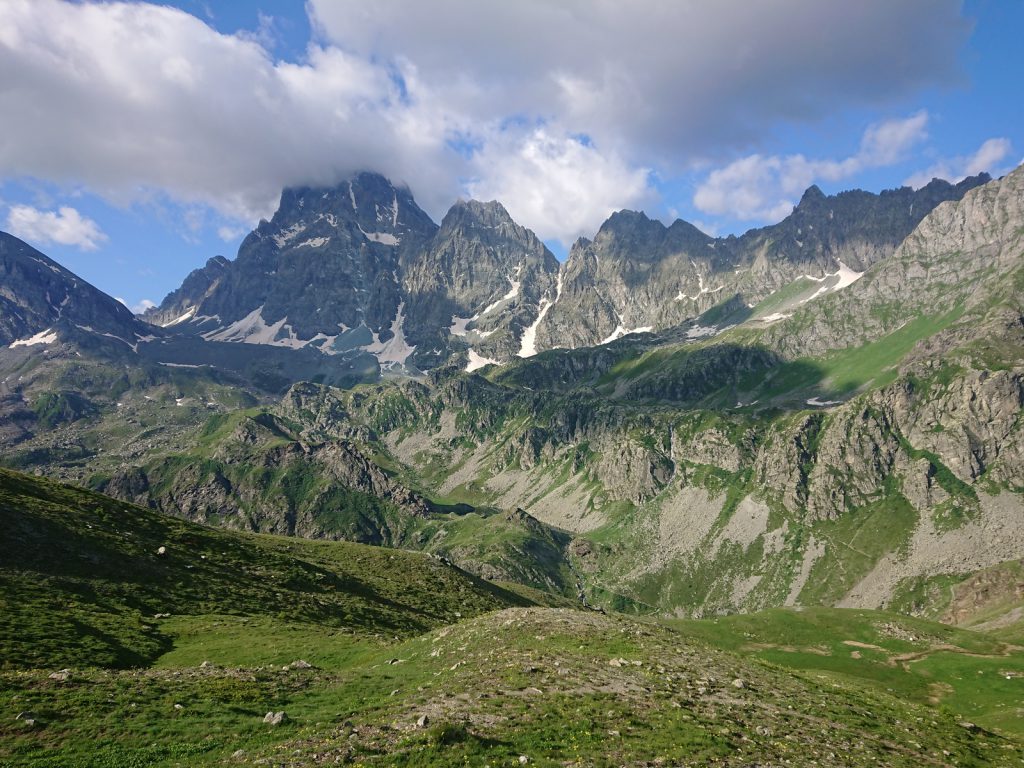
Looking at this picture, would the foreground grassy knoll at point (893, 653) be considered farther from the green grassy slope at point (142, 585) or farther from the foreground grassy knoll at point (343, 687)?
the green grassy slope at point (142, 585)

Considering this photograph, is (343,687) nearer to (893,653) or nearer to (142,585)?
(142,585)

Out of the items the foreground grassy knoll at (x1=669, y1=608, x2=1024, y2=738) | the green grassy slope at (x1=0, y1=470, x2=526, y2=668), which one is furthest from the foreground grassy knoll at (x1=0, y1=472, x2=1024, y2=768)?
the foreground grassy knoll at (x1=669, y1=608, x2=1024, y2=738)

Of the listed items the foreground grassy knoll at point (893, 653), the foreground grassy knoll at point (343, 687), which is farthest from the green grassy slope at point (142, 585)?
the foreground grassy knoll at point (893, 653)

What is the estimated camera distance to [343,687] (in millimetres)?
36219

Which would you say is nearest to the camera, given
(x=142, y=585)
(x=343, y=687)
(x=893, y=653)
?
(x=343, y=687)

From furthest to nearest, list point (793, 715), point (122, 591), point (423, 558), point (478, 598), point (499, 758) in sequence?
1. point (423, 558)
2. point (478, 598)
3. point (122, 591)
4. point (793, 715)
5. point (499, 758)

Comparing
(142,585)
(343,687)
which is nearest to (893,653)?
(343,687)

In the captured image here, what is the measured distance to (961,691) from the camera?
3519 inches

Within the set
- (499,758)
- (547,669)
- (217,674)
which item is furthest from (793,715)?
(217,674)

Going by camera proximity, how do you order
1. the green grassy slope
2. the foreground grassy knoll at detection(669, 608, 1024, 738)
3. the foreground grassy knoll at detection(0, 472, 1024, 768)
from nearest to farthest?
the foreground grassy knoll at detection(0, 472, 1024, 768)
the green grassy slope
the foreground grassy knoll at detection(669, 608, 1024, 738)

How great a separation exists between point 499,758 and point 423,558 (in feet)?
291

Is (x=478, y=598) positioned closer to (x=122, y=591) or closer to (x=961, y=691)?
(x=122, y=591)

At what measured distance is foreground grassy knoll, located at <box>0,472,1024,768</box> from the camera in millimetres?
25938

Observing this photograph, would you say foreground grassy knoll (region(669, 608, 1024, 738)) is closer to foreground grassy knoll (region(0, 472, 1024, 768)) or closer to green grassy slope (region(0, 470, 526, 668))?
foreground grassy knoll (region(0, 472, 1024, 768))
